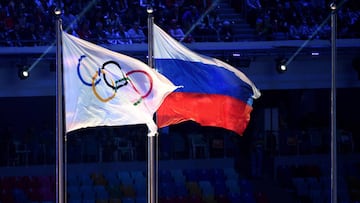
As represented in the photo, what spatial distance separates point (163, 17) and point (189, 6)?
1.22m

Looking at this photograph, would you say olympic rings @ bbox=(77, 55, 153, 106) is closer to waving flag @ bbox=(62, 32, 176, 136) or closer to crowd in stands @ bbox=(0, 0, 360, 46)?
waving flag @ bbox=(62, 32, 176, 136)

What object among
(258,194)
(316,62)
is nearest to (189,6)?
(316,62)

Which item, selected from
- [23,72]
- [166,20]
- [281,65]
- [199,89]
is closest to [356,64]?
[281,65]

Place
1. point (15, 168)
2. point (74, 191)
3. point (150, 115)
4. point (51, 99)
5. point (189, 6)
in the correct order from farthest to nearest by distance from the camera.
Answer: point (51, 99), point (189, 6), point (15, 168), point (74, 191), point (150, 115)

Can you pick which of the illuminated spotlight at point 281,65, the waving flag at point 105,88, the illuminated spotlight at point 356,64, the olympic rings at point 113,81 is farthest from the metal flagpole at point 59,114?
the illuminated spotlight at point 356,64

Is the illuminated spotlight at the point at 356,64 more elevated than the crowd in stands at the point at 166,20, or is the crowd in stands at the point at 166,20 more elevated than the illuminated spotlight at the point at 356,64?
the crowd in stands at the point at 166,20

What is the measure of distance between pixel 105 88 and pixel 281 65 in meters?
13.7

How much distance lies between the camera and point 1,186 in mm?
26656

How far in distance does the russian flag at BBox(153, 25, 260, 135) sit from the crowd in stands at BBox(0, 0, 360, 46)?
11346mm

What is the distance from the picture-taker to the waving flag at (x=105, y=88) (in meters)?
15.0

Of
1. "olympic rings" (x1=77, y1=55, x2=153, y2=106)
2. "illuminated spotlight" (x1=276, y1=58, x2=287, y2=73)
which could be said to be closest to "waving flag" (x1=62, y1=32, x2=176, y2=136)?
"olympic rings" (x1=77, y1=55, x2=153, y2=106)

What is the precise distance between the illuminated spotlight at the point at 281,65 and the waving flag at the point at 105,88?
13.4 metres

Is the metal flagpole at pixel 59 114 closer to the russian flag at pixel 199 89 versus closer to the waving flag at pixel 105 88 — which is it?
the waving flag at pixel 105 88

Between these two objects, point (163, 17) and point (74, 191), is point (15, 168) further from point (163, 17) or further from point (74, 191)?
point (163, 17)
